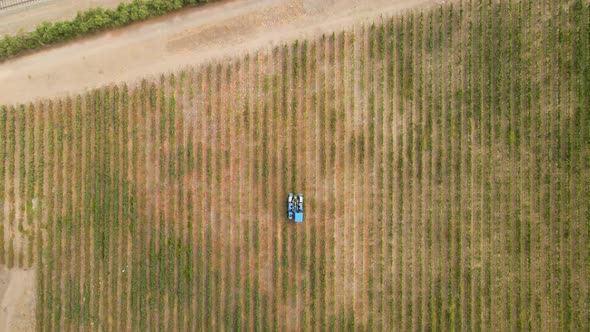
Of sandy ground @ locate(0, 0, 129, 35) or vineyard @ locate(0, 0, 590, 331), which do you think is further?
sandy ground @ locate(0, 0, 129, 35)

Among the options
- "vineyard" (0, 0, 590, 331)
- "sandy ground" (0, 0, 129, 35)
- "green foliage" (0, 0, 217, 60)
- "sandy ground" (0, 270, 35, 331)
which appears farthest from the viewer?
"sandy ground" (0, 0, 129, 35)

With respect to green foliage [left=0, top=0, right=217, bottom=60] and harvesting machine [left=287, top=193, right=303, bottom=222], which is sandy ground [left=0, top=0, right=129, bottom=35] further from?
harvesting machine [left=287, top=193, right=303, bottom=222]

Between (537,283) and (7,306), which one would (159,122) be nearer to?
(7,306)

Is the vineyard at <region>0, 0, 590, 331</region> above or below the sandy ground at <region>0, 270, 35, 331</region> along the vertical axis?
above

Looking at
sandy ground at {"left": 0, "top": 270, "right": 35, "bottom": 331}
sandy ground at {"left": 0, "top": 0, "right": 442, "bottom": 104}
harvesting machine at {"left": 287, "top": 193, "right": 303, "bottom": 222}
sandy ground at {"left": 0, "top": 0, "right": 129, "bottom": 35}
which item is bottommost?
sandy ground at {"left": 0, "top": 270, "right": 35, "bottom": 331}

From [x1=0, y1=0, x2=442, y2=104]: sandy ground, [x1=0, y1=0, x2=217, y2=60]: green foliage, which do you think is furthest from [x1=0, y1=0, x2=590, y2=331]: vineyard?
[x1=0, y1=0, x2=217, y2=60]: green foliage

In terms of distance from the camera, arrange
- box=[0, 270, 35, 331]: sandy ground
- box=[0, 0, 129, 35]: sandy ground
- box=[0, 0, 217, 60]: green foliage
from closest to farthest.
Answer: box=[0, 0, 217, 60]: green foliage, box=[0, 270, 35, 331]: sandy ground, box=[0, 0, 129, 35]: sandy ground

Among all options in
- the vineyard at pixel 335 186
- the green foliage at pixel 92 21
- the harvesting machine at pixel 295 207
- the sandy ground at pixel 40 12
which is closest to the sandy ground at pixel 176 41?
the green foliage at pixel 92 21
